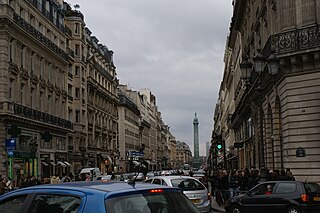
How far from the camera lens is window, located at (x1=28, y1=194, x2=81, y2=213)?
19.3 feet

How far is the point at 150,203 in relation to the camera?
5992 mm

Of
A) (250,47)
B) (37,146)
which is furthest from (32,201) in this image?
(37,146)

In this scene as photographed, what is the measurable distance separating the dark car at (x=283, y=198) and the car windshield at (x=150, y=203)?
36.3 feet

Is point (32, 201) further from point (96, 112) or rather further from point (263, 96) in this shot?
point (96, 112)

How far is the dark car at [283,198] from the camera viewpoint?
1658 cm

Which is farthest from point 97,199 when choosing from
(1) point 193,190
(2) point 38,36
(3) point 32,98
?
(2) point 38,36

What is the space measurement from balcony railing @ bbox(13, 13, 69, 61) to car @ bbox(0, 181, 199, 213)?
124 ft

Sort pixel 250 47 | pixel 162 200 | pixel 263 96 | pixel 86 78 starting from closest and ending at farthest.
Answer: pixel 162 200 → pixel 263 96 → pixel 250 47 → pixel 86 78

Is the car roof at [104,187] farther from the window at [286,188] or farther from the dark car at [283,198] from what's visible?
the window at [286,188]

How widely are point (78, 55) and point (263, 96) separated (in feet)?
126

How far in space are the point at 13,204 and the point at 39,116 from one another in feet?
140

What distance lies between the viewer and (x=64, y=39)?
192 feet

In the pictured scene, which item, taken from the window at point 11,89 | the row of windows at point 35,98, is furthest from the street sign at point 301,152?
the window at point 11,89

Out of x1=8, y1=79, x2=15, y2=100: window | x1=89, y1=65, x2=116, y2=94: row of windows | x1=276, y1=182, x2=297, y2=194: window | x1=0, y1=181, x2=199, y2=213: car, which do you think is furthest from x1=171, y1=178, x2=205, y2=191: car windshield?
x1=89, y1=65, x2=116, y2=94: row of windows
